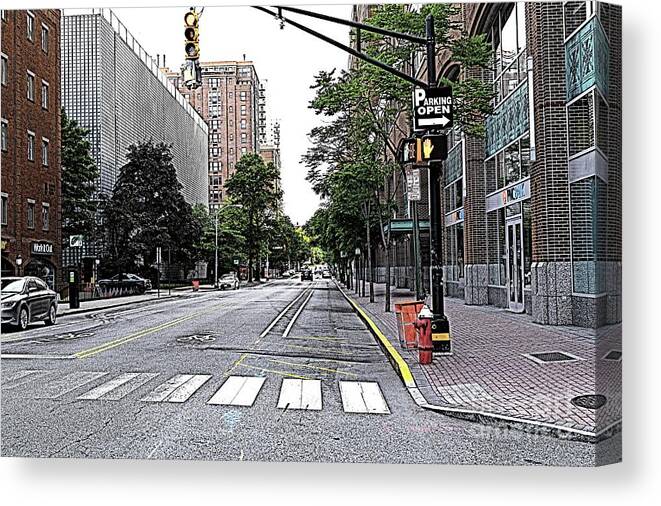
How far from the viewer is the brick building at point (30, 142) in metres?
10.1

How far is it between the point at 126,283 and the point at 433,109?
6.41 meters

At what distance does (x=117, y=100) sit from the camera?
12.8m

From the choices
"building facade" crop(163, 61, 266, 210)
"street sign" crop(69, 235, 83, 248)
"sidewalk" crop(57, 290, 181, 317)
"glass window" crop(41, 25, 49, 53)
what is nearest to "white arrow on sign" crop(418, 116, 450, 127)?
"building facade" crop(163, 61, 266, 210)

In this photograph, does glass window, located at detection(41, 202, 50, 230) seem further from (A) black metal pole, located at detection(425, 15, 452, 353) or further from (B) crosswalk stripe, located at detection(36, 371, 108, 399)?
(A) black metal pole, located at detection(425, 15, 452, 353)

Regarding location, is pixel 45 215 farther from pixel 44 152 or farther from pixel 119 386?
pixel 119 386

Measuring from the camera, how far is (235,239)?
20750 mm

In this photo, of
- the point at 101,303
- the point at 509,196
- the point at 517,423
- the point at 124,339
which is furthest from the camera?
the point at 509,196

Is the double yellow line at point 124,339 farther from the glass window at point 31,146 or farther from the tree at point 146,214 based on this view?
the glass window at point 31,146

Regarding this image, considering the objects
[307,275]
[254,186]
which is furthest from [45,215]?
[307,275]

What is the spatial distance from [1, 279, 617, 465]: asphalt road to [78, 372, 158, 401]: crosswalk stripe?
0.02 meters

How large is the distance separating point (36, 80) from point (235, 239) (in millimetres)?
9494

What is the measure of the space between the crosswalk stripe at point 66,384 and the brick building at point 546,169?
6.68 metres

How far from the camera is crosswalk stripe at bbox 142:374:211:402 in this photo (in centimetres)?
964

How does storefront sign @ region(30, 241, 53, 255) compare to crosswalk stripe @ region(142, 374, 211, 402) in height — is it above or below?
above
